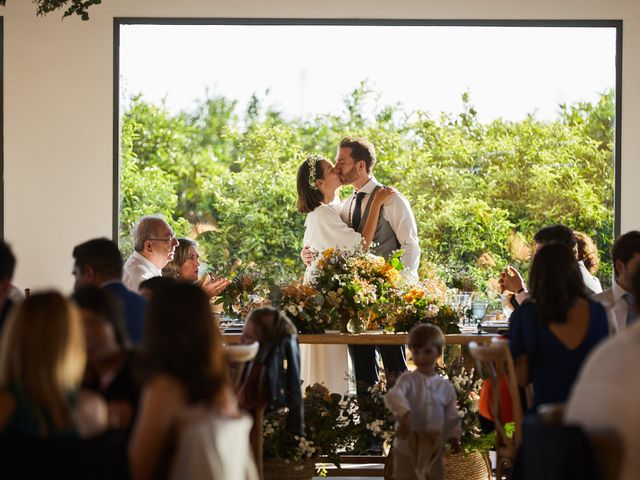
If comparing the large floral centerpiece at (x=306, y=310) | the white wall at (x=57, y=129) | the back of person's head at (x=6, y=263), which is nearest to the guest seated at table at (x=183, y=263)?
the large floral centerpiece at (x=306, y=310)

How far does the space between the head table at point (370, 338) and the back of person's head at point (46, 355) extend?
3036mm

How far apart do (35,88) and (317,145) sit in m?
2.69

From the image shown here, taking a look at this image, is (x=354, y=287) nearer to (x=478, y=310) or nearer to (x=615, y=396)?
(x=478, y=310)

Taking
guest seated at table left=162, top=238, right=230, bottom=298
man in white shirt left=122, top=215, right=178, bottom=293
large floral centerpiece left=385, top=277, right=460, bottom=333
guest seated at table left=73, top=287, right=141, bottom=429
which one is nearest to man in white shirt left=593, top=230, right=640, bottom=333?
large floral centerpiece left=385, top=277, right=460, bottom=333

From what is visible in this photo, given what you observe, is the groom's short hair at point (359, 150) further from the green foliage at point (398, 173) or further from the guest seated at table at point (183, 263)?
the green foliage at point (398, 173)

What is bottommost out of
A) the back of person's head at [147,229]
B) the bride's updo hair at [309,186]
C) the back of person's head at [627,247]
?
the back of person's head at [627,247]

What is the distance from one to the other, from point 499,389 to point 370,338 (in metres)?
1.18

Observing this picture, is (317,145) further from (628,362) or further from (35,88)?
(628,362)

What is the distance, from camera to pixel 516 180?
970cm

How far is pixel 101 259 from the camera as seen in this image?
13.6ft

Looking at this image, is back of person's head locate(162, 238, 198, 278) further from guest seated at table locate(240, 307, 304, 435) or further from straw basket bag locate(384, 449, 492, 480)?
straw basket bag locate(384, 449, 492, 480)

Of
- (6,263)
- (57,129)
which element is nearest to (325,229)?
(57,129)

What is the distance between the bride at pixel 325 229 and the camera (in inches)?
276

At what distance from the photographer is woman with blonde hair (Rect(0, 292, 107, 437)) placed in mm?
2543
